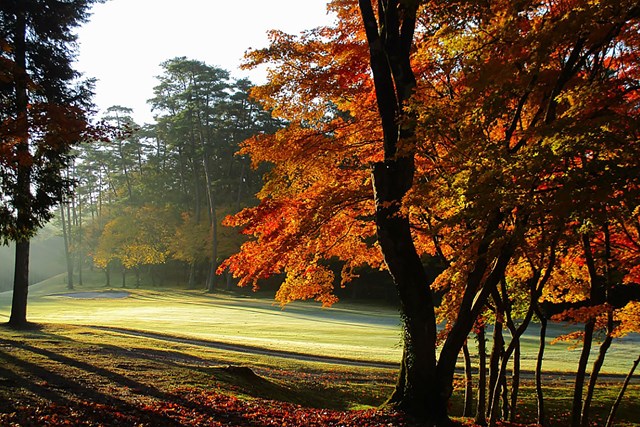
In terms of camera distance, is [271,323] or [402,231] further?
[271,323]

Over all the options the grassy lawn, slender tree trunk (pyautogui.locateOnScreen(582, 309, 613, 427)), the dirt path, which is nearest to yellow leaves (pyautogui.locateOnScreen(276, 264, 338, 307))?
the grassy lawn

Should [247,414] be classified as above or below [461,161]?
below

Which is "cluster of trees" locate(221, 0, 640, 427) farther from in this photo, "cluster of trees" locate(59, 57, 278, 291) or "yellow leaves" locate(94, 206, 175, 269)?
"yellow leaves" locate(94, 206, 175, 269)

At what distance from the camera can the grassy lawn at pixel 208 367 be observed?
317 inches

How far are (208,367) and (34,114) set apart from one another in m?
7.33

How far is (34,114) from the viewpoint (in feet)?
41.2

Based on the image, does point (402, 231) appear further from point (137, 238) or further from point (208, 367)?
point (137, 238)

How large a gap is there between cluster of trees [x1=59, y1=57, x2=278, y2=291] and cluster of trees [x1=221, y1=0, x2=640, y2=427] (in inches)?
1441

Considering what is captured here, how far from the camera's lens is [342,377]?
14.4m

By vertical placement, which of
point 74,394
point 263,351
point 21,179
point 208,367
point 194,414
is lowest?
point 263,351

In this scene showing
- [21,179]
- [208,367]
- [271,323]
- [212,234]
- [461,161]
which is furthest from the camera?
[212,234]

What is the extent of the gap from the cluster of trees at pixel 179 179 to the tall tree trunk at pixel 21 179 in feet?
91.5

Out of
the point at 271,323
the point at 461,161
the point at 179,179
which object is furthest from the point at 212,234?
the point at 461,161

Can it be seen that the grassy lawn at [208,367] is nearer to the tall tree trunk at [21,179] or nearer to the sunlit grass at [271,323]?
the sunlit grass at [271,323]
